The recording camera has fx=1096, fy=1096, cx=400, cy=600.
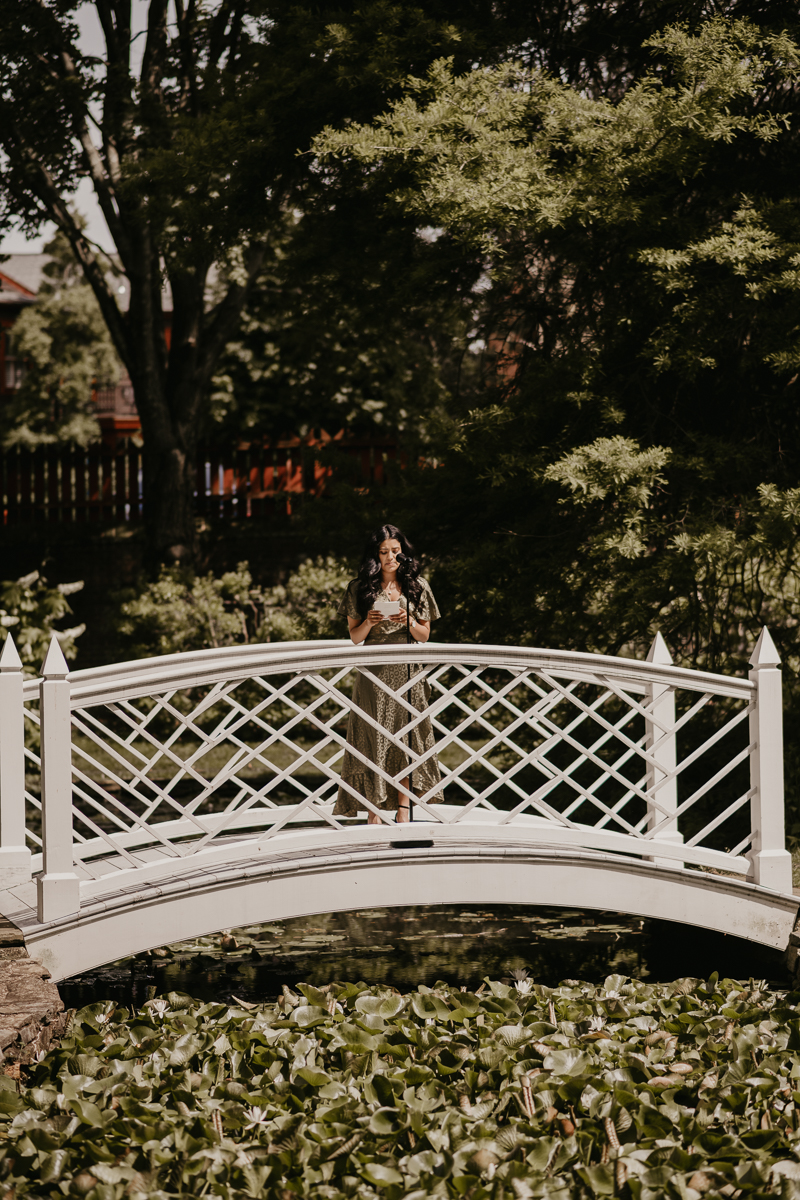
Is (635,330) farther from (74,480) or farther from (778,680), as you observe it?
(74,480)

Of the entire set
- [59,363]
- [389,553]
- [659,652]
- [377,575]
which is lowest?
[659,652]

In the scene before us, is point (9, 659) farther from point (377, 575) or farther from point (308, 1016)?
point (308, 1016)

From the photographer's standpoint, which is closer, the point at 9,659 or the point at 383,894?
the point at 383,894

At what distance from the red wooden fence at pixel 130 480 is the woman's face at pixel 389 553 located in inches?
378

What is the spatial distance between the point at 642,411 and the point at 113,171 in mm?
7703

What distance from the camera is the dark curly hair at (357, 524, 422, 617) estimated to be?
218 inches

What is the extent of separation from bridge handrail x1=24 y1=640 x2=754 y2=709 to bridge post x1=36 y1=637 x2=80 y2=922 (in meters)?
0.08

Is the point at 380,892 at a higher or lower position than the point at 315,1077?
higher

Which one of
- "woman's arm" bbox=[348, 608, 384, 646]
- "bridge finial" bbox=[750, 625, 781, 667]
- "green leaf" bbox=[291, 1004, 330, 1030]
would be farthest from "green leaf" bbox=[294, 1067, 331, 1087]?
"bridge finial" bbox=[750, 625, 781, 667]

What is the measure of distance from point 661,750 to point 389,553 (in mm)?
1796

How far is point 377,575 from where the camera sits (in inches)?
218

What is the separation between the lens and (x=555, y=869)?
5297mm

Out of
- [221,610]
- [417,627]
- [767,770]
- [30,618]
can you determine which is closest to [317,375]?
[221,610]

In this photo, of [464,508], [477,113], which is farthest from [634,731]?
[477,113]
